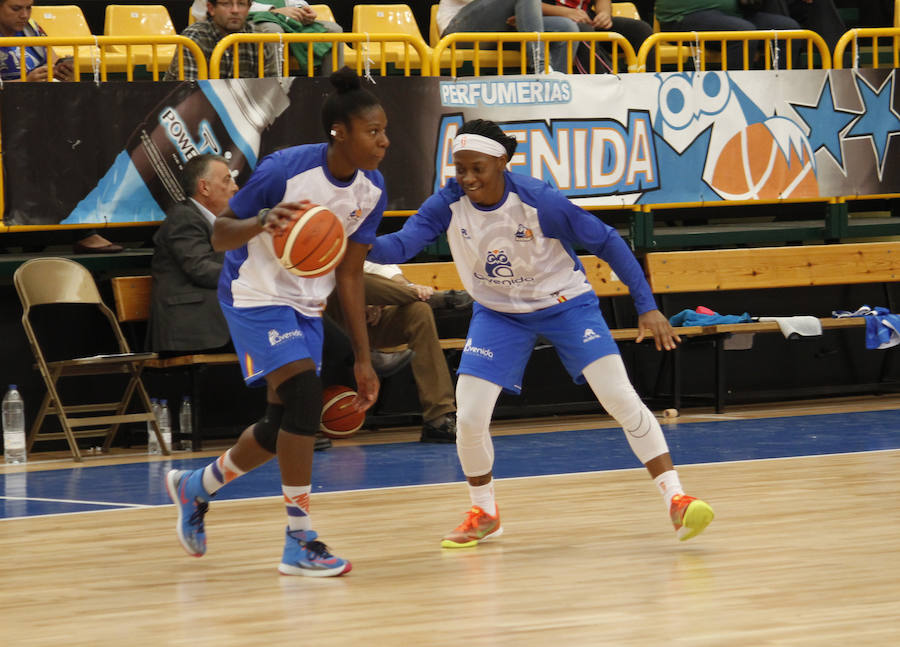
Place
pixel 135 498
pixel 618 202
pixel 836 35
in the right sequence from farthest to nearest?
pixel 836 35 < pixel 618 202 < pixel 135 498

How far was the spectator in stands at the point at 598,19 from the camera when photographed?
1048 centimetres

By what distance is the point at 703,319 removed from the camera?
998 centimetres

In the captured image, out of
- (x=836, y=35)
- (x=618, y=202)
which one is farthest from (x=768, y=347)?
(x=836, y=35)

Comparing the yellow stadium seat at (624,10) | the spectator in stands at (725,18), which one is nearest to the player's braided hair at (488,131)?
the spectator in stands at (725,18)

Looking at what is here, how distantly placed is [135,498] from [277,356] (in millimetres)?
2357

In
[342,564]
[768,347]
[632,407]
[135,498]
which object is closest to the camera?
[342,564]

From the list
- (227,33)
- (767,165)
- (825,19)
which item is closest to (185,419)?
(227,33)

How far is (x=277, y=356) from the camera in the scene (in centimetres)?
473

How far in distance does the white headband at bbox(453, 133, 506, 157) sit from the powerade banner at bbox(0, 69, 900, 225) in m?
4.07

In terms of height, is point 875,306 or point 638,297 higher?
point 638,297

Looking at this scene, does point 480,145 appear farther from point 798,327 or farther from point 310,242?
point 798,327

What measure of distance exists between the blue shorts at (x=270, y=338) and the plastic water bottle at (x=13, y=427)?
417 cm

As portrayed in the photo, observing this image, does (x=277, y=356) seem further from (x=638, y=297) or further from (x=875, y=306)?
(x=875, y=306)

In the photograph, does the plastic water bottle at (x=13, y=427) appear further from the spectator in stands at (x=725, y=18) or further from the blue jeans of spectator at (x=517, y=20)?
the spectator in stands at (x=725, y=18)
